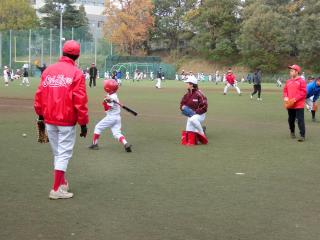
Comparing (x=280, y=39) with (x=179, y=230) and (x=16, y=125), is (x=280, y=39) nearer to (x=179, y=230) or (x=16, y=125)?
(x=16, y=125)

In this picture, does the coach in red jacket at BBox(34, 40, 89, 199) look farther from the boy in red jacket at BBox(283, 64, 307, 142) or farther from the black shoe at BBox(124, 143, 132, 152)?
the boy in red jacket at BBox(283, 64, 307, 142)

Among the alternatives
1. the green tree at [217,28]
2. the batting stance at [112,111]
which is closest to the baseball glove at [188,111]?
the batting stance at [112,111]

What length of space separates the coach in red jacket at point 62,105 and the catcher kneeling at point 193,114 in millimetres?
5201

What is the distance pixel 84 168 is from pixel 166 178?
5.16 ft

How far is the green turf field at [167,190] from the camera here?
217 inches

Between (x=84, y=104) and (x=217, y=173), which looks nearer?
(x=84, y=104)

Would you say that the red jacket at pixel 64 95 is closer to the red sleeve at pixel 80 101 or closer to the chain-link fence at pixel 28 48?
the red sleeve at pixel 80 101

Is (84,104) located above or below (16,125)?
above

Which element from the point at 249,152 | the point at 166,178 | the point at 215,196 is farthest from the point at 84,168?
the point at 249,152

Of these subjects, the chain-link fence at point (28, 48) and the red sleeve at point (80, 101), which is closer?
the red sleeve at point (80, 101)

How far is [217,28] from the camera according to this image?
76.7 meters

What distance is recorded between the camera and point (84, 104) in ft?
21.5

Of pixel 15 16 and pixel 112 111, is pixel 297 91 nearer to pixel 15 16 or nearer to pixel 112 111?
pixel 112 111

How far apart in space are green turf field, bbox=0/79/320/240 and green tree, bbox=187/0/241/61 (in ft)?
207
